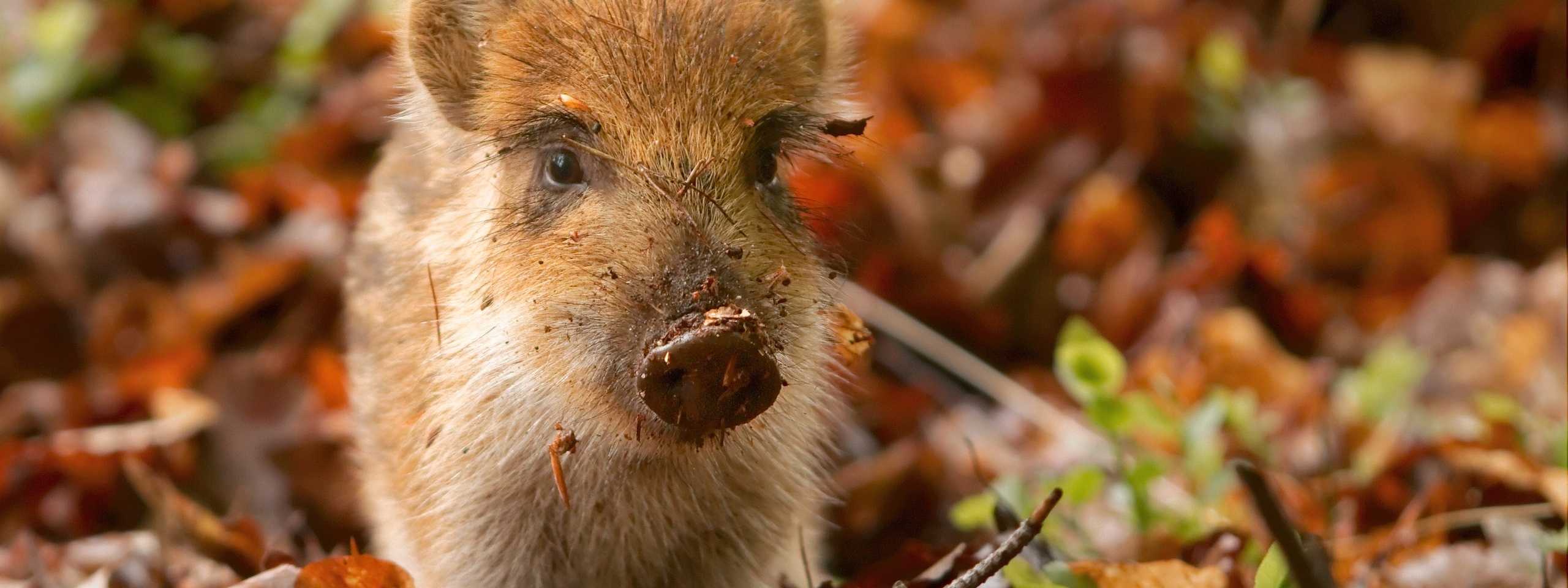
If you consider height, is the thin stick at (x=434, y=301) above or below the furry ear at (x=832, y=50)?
below

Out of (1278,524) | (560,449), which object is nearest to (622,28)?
(560,449)

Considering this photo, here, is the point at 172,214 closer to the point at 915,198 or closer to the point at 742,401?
the point at 915,198

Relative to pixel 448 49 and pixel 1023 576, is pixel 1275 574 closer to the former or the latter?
pixel 1023 576

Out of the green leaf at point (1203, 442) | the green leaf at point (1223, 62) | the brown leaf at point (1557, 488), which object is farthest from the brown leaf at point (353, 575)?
the green leaf at point (1223, 62)

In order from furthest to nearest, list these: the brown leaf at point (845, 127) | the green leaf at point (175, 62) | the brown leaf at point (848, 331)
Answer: the green leaf at point (175, 62) → the brown leaf at point (848, 331) → the brown leaf at point (845, 127)

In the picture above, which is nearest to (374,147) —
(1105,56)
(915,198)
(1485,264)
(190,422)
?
(190,422)

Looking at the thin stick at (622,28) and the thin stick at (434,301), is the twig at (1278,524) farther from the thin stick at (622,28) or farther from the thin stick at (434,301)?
the thin stick at (434,301)
